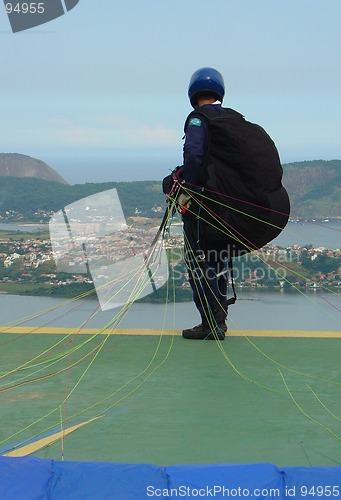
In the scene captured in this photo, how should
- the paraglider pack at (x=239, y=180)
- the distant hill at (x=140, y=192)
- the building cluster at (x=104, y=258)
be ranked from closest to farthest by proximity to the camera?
the paraglider pack at (x=239, y=180) < the building cluster at (x=104, y=258) < the distant hill at (x=140, y=192)

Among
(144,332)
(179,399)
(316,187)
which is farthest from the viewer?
(316,187)

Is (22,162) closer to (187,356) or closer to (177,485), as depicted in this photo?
(187,356)

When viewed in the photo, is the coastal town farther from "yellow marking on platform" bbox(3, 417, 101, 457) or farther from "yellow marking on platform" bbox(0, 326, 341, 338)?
"yellow marking on platform" bbox(3, 417, 101, 457)

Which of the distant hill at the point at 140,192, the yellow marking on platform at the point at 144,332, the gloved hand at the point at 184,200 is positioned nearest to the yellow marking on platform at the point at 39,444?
the gloved hand at the point at 184,200

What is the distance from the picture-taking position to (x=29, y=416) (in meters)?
3.99

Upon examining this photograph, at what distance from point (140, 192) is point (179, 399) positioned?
617 centimetres

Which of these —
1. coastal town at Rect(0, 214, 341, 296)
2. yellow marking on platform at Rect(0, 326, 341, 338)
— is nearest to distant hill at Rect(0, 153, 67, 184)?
coastal town at Rect(0, 214, 341, 296)

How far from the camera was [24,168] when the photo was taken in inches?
553

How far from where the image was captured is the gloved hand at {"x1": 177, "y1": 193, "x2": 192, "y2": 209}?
5.36 m

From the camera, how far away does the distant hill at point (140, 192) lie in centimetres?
850

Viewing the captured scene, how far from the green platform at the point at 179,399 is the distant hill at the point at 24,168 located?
7.76m

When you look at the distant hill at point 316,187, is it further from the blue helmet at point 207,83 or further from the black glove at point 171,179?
the black glove at point 171,179

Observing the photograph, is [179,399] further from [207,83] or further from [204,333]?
[207,83]

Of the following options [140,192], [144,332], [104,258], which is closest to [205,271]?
[144,332]
